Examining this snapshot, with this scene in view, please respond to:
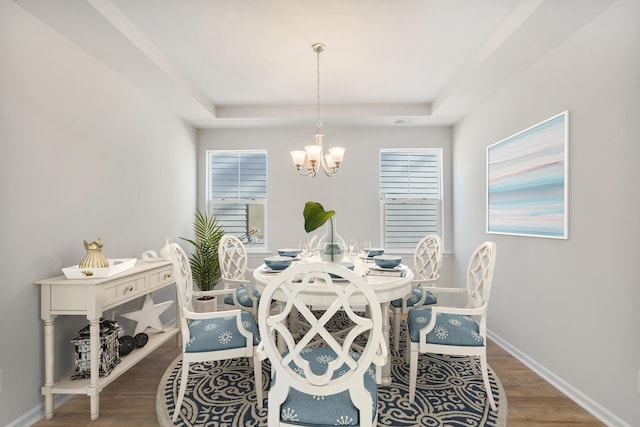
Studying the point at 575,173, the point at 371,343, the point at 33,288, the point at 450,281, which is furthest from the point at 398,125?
the point at 33,288

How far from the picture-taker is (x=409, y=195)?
16.3 ft

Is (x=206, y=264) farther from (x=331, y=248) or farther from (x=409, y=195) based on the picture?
(x=409, y=195)

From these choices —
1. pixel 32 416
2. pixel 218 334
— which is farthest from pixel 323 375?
pixel 32 416

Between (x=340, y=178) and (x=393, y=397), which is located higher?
(x=340, y=178)

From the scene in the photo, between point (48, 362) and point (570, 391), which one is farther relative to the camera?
point (570, 391)

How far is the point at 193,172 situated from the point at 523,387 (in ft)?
14.1

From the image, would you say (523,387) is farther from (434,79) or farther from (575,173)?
(434,79)

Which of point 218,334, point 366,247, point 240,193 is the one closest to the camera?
point 218,334

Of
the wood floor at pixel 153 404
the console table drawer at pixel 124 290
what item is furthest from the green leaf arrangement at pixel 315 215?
the wood floor at pixel 153 404

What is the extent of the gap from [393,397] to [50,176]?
Answer: 2717 millimetres

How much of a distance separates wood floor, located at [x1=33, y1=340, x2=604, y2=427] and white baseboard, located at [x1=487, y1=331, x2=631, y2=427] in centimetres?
4

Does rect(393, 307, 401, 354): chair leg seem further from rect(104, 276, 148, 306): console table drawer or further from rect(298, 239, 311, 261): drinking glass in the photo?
rect(104, 276, 148, 306): console table drawer

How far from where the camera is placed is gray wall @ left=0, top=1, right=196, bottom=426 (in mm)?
2025

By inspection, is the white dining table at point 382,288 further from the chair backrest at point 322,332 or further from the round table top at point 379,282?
the chair backrest at point 322,332
